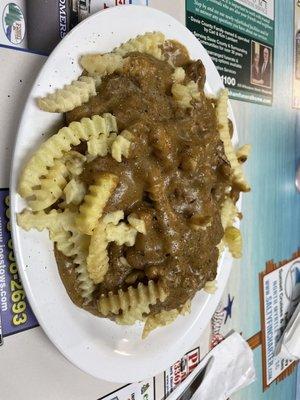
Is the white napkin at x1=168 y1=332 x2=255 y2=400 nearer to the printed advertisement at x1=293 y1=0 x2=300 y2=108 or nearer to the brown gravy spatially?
the brown gravy

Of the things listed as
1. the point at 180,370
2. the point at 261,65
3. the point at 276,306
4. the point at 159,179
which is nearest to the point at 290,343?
the point at 276,306

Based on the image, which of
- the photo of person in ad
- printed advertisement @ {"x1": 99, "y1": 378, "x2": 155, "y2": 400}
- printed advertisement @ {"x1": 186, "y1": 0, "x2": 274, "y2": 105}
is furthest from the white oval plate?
the photo of person in ad

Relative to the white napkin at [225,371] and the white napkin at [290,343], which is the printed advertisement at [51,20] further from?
the white napkin at [290,343]

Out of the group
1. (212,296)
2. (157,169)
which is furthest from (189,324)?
(157,169)

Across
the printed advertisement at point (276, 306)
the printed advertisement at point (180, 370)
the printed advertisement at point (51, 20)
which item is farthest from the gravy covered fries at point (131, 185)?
the printed advertisement at point (276, 306)

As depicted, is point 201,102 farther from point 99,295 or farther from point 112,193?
point 99,295
